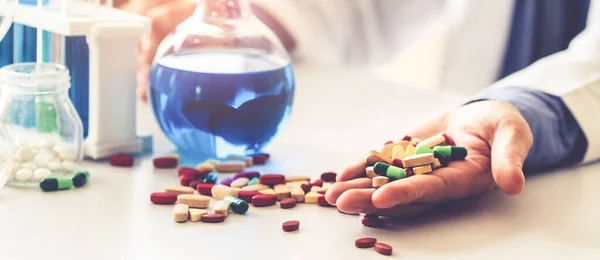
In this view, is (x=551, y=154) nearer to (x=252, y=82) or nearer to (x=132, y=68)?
(x=252, y=82)

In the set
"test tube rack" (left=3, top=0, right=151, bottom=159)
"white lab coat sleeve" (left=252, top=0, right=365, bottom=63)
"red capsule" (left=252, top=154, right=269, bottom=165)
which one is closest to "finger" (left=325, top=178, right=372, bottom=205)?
"red capsule" (left=252, top=154, right=269, bottom=165)

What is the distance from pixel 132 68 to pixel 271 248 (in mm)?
348

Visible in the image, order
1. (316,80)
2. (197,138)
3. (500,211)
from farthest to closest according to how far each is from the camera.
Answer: (316,80) < (197,138) < (500,211)

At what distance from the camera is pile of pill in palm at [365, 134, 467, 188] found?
738 millimetres

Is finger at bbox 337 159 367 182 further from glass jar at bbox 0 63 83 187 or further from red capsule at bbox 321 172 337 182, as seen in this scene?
glass jar at bbox 0 63 83 187

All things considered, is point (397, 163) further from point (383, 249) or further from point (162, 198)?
point (162, 198)

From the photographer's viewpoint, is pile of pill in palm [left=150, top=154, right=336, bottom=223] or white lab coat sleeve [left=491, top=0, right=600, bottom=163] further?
white lab coat sleeve [left=491, top=0, right=600, bottom=163]

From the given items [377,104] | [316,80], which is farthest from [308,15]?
[377,104]

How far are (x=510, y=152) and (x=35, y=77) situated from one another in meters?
0.48

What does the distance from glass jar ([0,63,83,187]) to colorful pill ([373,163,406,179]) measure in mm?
331

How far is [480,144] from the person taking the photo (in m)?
0.81

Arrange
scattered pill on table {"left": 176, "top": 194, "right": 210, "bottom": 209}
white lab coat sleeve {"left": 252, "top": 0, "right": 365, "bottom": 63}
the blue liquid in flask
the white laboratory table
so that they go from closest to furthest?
1. the white laboratory table
2. scattered pill on table {"left": 176, "top": 194, "right": 210, "bottom": 209}
3. the blue liquid in flask
4. white lab coat sleeve {"left": 252, "top": 0, "right": 365, "bottom": 63}

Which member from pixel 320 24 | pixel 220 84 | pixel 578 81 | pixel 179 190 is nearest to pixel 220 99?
pixel 220 84

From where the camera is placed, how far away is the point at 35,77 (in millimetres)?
781
